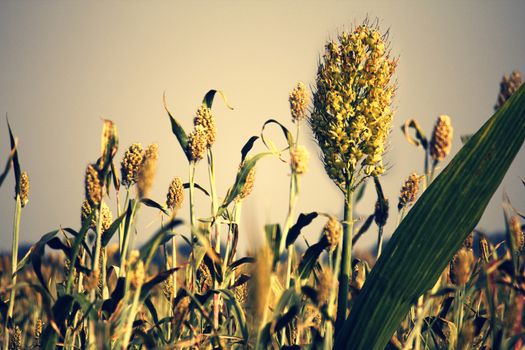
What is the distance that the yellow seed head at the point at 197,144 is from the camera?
213cm

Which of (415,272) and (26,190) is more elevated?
(26,190)

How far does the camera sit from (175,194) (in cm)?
240

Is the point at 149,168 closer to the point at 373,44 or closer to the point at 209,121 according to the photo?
the point at 209,121

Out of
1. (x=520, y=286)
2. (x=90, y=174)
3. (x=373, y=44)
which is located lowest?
(x=520, y=286)

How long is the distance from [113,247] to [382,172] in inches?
58.0

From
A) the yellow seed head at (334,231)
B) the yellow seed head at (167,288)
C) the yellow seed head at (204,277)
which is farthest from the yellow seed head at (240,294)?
the yellow seed head at (334,231)

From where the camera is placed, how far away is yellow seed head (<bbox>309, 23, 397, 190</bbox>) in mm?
2107

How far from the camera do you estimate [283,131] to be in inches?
91.3

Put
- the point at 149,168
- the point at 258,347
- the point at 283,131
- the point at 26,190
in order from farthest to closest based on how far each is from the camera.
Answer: the point at 283,131, the point at 26,190, the point at 258,347, the point at 149,168

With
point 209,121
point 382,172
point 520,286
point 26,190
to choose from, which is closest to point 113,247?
point 26,190

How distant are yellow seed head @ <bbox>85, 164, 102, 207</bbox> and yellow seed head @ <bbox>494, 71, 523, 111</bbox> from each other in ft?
4.31

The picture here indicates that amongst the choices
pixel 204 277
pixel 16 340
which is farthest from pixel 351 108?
pixel 16 340

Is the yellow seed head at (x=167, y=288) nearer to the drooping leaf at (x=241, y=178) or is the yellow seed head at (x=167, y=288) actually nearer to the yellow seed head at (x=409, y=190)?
the drooping leaf at (x=241, y=178)

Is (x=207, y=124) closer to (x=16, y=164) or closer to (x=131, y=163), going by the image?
(x=131, y=163)
